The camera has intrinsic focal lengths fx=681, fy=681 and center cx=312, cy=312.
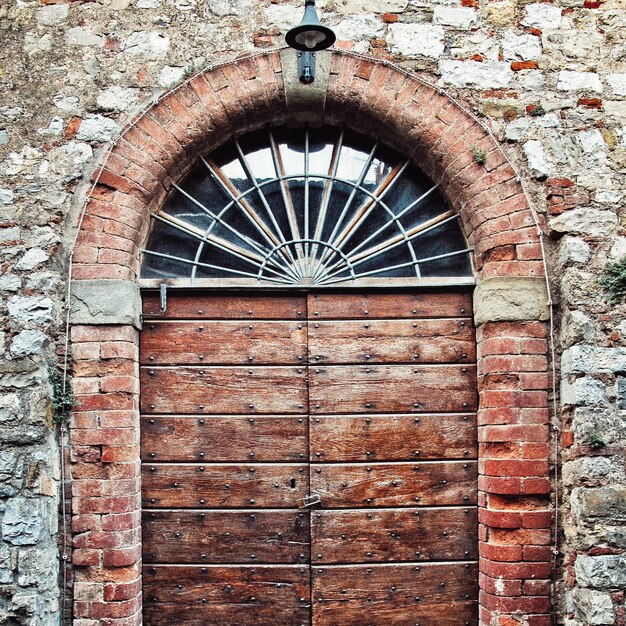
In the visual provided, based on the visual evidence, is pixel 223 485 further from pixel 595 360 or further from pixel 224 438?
pixel 595 360

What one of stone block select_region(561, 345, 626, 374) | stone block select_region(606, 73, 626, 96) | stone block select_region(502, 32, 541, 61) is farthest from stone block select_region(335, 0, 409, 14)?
stone block select_region(561, 345, 626, 374)

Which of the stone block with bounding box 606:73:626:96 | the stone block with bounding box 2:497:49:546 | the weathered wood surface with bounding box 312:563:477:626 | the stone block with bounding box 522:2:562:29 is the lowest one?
the weathered wood surface with bounding box 312:563:477:626

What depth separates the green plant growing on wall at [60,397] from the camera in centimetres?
361

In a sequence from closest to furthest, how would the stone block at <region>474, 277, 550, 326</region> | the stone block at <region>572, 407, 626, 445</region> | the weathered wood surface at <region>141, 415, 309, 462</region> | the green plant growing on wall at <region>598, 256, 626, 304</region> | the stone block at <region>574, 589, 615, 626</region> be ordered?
the stone block at <region>574, 589, 615, 626</region>
the stone block at <region>572, 407, 626, 445</region>
the green plant growing on wall at <region>598, 256, 626, 304</region>
the stone block at <region>474, 277, 550, 326</region>
the weathered wood surface at <region>141, 415, 309, 462</region>

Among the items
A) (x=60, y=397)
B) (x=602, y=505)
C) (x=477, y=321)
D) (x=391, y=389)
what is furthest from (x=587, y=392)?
(x=60, y=397)

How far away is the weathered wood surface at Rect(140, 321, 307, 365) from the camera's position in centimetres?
392

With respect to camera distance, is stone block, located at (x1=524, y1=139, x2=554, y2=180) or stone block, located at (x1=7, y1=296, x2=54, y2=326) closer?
stone block, located at (x1=7, y1=296, x2=54, y2=326)

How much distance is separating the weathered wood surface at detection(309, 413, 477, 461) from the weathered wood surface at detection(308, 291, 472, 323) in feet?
1.92

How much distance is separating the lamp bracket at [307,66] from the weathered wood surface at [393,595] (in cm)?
275

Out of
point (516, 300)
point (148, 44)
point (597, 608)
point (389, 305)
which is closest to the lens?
point (597, 608)

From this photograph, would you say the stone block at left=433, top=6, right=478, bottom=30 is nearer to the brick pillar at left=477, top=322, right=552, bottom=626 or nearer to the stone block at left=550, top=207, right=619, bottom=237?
the stone block at left=550, top=207, right=619, bottom=237

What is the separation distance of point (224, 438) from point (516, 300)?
182 cm

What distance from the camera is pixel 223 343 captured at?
3.95m

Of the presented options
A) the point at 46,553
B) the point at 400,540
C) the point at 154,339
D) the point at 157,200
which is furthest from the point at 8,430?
the point at 400,540
